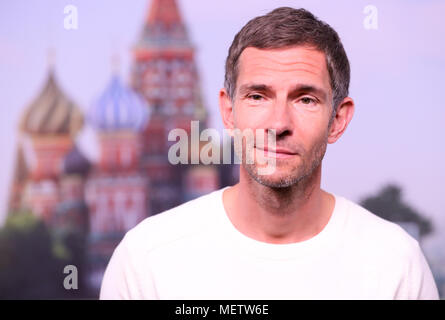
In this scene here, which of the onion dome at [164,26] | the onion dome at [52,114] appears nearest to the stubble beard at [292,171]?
the onion dome at [164,26]

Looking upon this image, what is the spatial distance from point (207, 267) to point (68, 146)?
4.92m

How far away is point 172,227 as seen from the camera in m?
1.70

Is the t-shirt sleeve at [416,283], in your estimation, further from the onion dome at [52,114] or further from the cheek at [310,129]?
the onion dome at [52,114]

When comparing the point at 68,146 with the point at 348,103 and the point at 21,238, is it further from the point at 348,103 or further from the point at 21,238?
the point at 348,103

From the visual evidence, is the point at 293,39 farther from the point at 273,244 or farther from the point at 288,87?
the point at 273,244

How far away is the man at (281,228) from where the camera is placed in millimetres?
1559

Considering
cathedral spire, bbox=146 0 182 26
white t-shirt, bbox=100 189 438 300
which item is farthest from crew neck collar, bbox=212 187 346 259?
cathedral spire, bbox=146 0 182 26

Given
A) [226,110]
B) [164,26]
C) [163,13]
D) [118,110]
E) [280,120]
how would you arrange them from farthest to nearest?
[164,26] < [163,13] < [118,110] < [226,110] < [280,120]

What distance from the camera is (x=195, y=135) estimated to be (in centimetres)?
625

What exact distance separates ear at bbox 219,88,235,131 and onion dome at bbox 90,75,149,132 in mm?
3996

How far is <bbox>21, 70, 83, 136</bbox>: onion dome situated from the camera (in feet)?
19.4

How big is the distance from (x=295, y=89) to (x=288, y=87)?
0.02 metres

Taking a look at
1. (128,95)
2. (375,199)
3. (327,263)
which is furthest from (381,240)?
(128,95)

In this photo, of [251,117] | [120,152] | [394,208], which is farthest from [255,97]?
[120,152]
